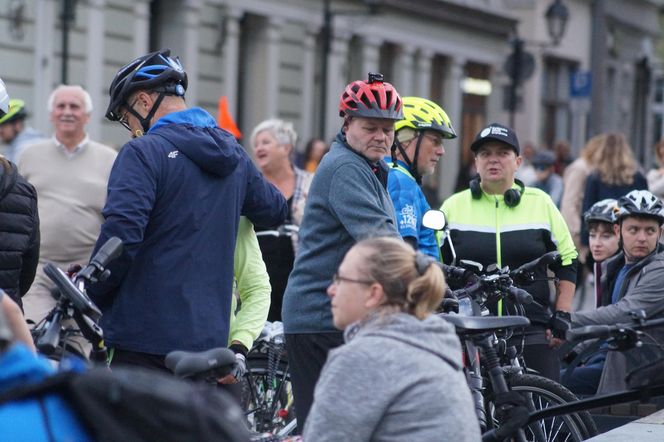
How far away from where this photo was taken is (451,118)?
131 feet

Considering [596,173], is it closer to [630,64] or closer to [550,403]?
[550,403]

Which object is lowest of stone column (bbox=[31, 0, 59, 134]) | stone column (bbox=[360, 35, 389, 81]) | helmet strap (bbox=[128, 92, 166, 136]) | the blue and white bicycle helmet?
helmet strap (bbox=[128, 92, 166, 136])

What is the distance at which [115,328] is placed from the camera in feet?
18.9

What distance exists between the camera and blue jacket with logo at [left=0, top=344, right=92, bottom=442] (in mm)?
3068

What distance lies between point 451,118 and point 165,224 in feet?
113

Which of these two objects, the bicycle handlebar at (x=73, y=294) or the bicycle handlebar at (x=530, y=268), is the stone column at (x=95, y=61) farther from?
the bicycle handlebar at (x=73, y=294)

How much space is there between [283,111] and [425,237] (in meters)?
23.1

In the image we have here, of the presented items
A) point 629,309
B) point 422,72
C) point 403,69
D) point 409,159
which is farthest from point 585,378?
point 422,72

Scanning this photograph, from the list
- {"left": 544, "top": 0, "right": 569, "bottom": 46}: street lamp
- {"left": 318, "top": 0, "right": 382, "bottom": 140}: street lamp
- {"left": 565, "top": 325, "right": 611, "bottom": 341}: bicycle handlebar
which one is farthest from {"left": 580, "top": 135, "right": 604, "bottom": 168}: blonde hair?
{"left": 318, "top": 0, "right": 382, "bottom": 140}: street lamp

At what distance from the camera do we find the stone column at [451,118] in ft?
130

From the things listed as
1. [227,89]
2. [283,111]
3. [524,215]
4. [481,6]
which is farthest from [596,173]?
[481,6]

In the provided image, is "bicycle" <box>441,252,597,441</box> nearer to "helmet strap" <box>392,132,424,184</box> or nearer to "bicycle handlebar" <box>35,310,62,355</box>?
"helmet strap" <box>392,132,424,184</box>

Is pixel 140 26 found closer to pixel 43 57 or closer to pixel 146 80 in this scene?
pixel 43 57

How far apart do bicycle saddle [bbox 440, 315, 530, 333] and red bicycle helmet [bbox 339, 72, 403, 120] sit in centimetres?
78
